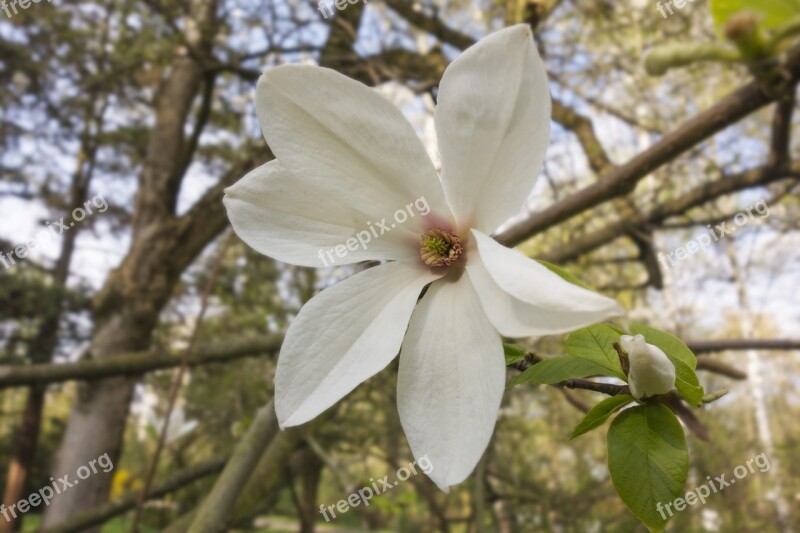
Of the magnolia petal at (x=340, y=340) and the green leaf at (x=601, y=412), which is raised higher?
the magnolia petal at (x=340, y=340)

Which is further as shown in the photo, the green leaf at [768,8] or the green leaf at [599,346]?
the green leaf at [599,346]

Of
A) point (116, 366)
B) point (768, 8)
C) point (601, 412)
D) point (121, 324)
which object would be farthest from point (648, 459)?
point (121, 324)

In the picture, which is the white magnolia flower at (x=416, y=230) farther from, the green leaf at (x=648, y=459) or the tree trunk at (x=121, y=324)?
the tree trunk at (x=121, y=324)

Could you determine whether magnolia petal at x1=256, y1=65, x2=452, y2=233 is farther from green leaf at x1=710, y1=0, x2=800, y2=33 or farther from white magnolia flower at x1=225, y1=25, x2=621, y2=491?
green leaf at x1=710, y1=0, x2=800, y2=33

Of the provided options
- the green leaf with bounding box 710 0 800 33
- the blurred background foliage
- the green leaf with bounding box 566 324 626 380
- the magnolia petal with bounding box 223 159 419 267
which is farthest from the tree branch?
the green leaf with bounding box 710 0 800 33

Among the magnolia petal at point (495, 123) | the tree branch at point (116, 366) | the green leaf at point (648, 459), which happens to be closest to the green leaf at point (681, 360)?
the green leaf at point (648, 459)

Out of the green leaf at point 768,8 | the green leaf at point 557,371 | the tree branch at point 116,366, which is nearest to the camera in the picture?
the green leaf at point 768,8

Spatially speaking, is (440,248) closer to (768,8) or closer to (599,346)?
(599,346)

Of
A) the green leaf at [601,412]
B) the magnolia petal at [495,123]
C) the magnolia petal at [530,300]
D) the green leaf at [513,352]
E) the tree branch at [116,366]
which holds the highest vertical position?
the tree branch at [116,366]

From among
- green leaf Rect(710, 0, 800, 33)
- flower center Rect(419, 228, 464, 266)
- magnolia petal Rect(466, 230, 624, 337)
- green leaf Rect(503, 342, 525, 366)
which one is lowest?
green leaf Rect(503, 342, 525, 366)
